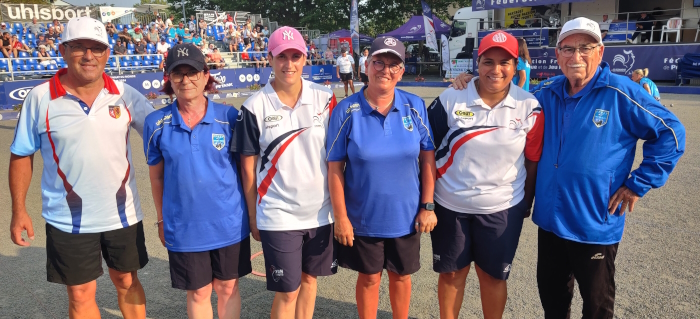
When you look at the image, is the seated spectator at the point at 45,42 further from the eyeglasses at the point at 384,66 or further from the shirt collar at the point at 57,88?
the eyeglasses at the point at 384,66

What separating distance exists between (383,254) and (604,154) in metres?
1.40

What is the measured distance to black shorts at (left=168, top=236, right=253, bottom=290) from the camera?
2.80 metres

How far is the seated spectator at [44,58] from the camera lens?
18.3 m

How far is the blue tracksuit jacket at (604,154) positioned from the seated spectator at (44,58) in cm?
2007

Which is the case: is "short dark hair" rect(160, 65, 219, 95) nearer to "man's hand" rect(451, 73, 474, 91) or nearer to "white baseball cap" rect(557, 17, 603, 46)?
"man's hand" rect(451, 73, 474, 91)

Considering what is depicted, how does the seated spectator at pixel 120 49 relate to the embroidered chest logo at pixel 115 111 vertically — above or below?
above

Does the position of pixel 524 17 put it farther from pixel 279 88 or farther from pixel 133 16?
pixel 279 88

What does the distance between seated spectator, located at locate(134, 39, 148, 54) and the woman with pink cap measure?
72.9 ft

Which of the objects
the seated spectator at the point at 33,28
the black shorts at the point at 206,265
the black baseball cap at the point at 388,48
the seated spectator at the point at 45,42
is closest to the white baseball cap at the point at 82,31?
the black shorts at the point at 206,265

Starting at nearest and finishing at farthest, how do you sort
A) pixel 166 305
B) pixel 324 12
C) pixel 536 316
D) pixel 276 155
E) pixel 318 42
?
pixel 276 155 → pixel 536 316 → pixel 166 305 → pixel 318 42 → pixel 324 12

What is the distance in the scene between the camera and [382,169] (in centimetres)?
270

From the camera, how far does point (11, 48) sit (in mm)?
18391

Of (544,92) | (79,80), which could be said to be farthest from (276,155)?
(544,92)

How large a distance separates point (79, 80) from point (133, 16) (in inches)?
1299
